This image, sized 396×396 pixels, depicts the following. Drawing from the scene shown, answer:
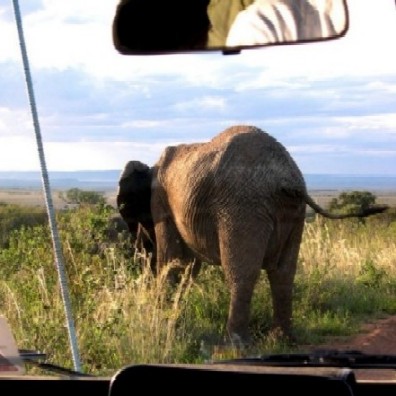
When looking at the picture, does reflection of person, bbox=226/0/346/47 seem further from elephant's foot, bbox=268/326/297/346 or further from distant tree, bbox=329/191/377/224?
elephant's foot, bbox=268/326/297/346

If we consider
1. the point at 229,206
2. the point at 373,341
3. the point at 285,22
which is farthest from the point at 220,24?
the point at 229,206

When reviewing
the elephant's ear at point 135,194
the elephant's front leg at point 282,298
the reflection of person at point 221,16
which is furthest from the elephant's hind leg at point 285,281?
the reflection of person at point 221,16

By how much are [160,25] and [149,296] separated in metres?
3.05

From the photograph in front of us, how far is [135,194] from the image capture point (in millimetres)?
7633

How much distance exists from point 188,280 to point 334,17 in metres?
3.88

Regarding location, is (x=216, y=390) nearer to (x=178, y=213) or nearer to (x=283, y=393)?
(x=283, y=393)

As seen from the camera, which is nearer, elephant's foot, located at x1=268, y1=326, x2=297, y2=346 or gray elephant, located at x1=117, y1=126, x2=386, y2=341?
elephant's foot, located at x1=268, y1=326, x2=297, y2=346

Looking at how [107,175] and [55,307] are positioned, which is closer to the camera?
[107,175]

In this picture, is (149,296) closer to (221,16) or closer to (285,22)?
(221,16)

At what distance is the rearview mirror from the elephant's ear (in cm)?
460

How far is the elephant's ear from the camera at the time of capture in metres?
7.34

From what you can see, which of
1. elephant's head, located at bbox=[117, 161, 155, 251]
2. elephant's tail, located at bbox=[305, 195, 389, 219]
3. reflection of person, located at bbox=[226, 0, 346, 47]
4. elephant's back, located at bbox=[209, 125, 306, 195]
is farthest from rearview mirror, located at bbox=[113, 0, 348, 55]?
Answer: elephant's head, located at bbox=[117, 161, 155, 251]

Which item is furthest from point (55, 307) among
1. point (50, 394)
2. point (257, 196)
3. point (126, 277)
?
point (50, 394)

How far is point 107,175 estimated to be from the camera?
450cm
